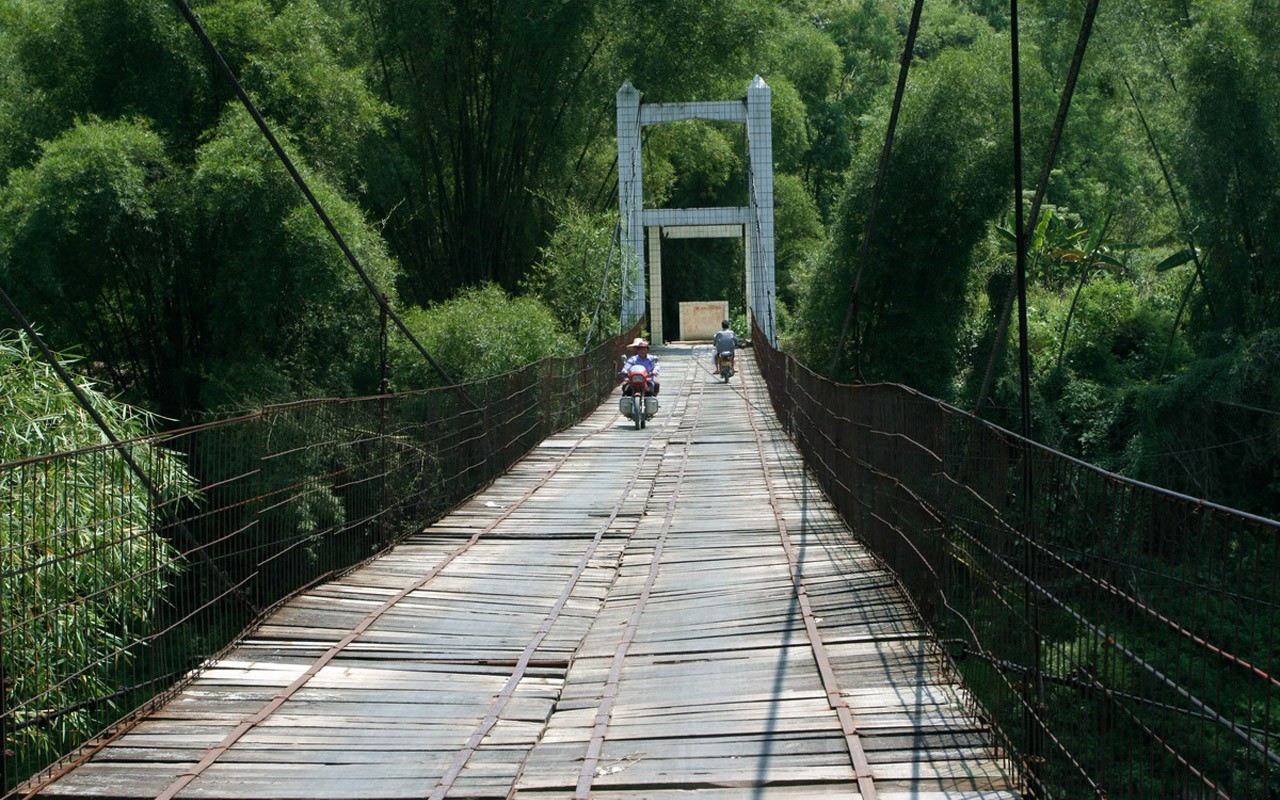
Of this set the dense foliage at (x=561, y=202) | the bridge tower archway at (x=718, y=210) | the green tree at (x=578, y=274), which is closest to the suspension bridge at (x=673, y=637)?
the dense foliage at (x=561, y=202)

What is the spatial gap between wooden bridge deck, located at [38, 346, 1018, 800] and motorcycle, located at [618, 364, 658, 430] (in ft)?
26.7

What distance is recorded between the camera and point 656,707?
4.72 meters

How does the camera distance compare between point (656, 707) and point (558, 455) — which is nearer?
point (656, 707)

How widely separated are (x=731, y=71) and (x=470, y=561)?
26.6 m

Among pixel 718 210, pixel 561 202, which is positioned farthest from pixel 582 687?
pixel 718 210

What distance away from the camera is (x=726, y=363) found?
79.5ft

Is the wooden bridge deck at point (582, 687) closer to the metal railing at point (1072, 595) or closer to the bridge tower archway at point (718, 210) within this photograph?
the metal railing at point (1072, 595)

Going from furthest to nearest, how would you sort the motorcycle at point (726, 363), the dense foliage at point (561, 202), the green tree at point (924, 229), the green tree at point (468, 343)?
the green tree at point (924, 229) → the motorcycle at point (726, 363) → the green tree at point (468, 343) → the dense foliage at point (561, 202)

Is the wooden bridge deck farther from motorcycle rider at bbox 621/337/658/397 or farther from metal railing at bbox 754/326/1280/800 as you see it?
motorcycle rider at bbox 621/337/658/397

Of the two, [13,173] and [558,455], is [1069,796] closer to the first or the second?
[558,455]

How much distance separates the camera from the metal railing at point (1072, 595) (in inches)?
105

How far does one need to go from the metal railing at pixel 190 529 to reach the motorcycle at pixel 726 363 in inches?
449

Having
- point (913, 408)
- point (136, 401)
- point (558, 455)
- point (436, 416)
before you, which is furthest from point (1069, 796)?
point (136, 401)

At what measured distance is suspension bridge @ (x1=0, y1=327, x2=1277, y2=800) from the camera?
3436mm
